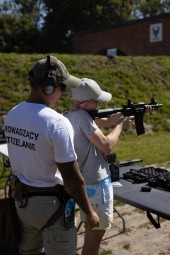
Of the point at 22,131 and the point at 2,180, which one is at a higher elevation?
the point at 22,131

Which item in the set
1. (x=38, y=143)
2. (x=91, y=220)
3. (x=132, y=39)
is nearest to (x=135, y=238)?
(x=91, y=220)

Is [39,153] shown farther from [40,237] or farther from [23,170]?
[40,237]

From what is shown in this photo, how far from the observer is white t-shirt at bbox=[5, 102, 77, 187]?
6.56 feet

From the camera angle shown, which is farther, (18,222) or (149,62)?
(149,62)

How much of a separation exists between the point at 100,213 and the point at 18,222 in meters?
0.63

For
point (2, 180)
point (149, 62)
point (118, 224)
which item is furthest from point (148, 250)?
point (149, 62)

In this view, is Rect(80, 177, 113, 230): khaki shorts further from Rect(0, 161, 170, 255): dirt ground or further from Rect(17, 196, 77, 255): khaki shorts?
Rect(0, 161, 170, 255): dirt ground

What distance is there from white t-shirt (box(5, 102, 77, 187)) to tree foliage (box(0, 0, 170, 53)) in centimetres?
2665

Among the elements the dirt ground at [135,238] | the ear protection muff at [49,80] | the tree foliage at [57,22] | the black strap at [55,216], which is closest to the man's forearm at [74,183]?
the black strap at [55,216]

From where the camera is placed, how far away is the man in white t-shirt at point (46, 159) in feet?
6.62

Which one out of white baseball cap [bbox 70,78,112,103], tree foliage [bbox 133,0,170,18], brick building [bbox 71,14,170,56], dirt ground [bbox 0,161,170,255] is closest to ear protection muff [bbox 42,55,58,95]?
white baseball cap [bbox 70,78,112,103]

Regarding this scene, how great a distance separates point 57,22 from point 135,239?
31699mm

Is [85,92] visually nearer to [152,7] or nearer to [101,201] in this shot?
[101,201]

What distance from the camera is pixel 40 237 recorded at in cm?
229
